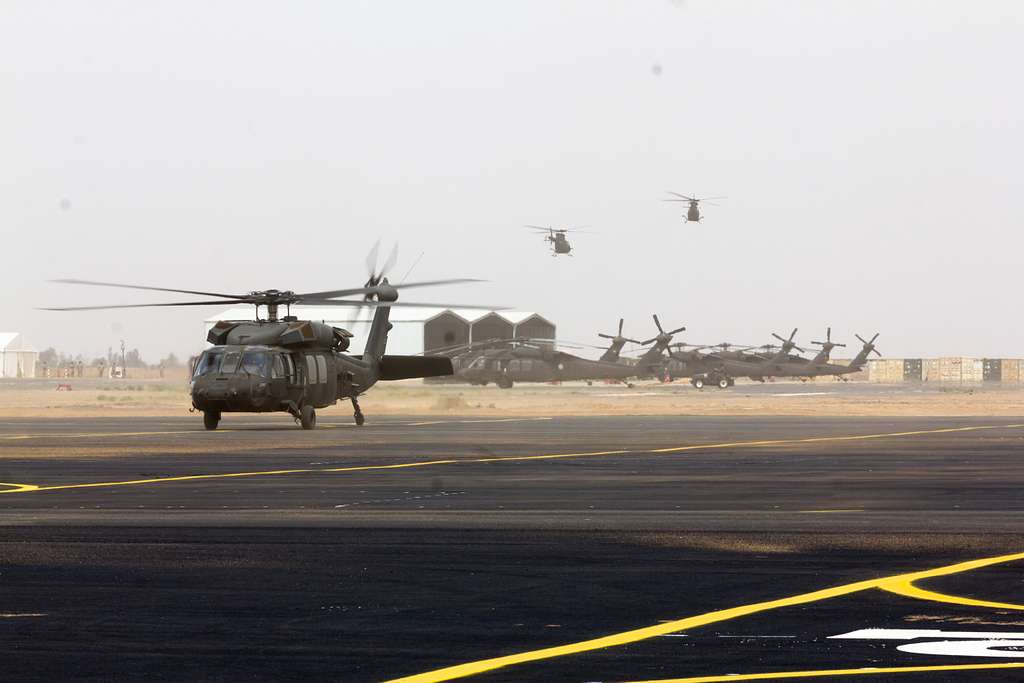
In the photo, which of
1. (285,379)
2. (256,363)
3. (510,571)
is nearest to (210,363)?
(256,363)

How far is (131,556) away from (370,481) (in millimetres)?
10563

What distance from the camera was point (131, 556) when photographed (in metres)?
14.3

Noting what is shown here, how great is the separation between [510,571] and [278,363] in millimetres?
31138

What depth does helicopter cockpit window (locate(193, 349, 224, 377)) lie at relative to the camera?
1694 inches

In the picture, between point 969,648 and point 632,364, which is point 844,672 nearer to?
point 969,648

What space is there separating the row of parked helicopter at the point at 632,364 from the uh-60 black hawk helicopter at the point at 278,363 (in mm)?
48006

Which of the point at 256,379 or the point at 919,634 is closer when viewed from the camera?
the point at 919,634

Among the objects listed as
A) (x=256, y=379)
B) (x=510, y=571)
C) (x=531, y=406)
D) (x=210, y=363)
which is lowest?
(x=510, y=571)

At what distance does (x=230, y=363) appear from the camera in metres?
43.1

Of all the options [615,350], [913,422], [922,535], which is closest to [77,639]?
[922,535]

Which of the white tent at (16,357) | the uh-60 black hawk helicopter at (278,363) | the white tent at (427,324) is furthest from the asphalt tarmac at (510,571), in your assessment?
the white tent at (16,357)

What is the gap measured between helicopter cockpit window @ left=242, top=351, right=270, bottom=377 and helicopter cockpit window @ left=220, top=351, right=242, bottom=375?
18 cm

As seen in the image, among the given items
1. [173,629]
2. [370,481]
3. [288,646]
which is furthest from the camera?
[370,481]

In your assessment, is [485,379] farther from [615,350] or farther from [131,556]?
[131,556]
